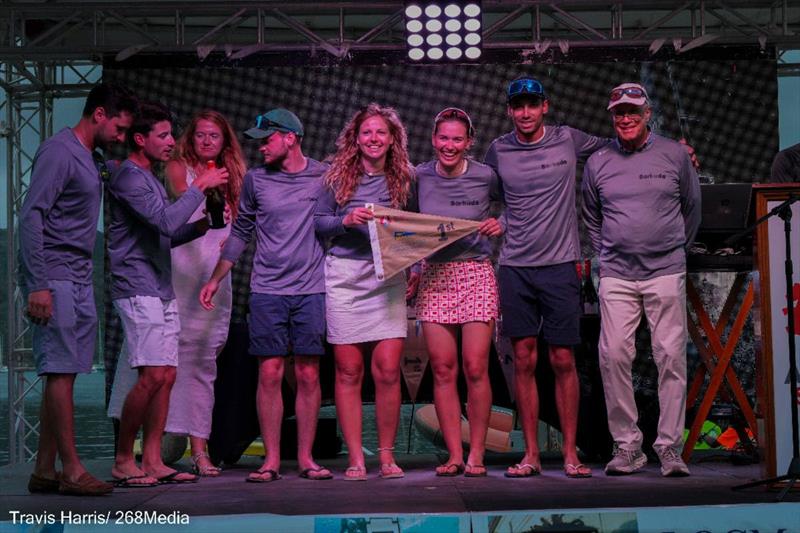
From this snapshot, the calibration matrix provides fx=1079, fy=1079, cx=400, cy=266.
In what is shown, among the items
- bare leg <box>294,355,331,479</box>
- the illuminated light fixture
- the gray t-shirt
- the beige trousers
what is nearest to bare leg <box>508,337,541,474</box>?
the beige trousers

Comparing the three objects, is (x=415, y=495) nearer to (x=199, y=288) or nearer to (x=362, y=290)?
(x=362, y=290)

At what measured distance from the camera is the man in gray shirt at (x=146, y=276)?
4883 millimetres

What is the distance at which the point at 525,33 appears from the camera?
1026 centimetres

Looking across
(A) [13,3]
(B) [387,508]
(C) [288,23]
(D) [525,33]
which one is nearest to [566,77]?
(D) [525,33]

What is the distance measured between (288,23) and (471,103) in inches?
64.2

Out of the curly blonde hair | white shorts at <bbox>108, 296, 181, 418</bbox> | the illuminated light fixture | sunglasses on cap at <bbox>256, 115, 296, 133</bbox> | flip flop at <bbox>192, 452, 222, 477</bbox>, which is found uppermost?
the illuminated light fixture

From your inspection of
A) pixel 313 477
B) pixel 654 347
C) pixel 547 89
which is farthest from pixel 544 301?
pixel 547 89

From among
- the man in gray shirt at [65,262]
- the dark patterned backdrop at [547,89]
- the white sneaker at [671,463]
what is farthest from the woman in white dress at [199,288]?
the dark patterned backdrop at [547,89]

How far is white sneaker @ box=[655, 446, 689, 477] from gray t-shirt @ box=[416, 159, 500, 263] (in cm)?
129

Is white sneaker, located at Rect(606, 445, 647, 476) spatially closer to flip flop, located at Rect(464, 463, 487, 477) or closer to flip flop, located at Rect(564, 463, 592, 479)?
flip flop, located at Rect(564, 463, 592, 479)

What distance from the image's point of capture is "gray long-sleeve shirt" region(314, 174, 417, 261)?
5203 mm

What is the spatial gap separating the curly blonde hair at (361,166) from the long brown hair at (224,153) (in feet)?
2.16

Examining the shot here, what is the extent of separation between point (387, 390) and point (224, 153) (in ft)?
5.14

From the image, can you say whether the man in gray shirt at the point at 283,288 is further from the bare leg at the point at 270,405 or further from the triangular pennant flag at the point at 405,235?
the triangular pennant flag at the point at 405,235
